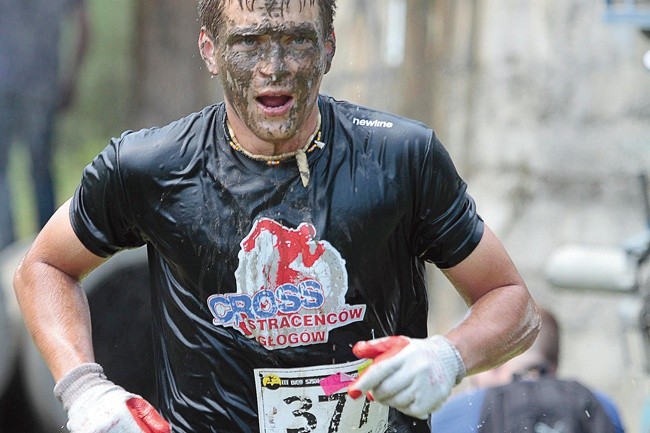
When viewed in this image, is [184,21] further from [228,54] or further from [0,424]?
[228,54]

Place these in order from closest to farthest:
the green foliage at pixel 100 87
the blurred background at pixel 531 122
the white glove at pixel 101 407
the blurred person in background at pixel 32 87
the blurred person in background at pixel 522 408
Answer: the white glove at pixel 101 407
the blurred person in background at pixel 522 408
the blurred background at pixel 531 122
the blurred person in background at pixel 32 87
the green foliage at pixel 100 87

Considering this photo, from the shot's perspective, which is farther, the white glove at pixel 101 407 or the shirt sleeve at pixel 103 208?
the shirt sleeve at pixel 103 208

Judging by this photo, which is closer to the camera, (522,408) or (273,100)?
(273,100)

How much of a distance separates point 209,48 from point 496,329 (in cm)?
94

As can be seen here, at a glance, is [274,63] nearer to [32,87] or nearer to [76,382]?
[76,382]

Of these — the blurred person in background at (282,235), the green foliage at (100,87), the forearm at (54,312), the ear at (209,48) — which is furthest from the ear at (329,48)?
the green foliage at (100,87)

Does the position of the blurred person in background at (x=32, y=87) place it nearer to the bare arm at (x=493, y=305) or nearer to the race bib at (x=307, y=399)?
the race bib at (x=307, y=399)

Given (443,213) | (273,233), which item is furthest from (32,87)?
(443,213)

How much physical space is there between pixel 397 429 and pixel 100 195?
0.90m

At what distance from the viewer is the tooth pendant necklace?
9.38ft

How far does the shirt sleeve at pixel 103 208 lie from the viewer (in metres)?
2.92

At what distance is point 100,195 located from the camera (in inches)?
115

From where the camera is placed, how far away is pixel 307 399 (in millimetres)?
2850

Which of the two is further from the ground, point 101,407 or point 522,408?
point 101,407
